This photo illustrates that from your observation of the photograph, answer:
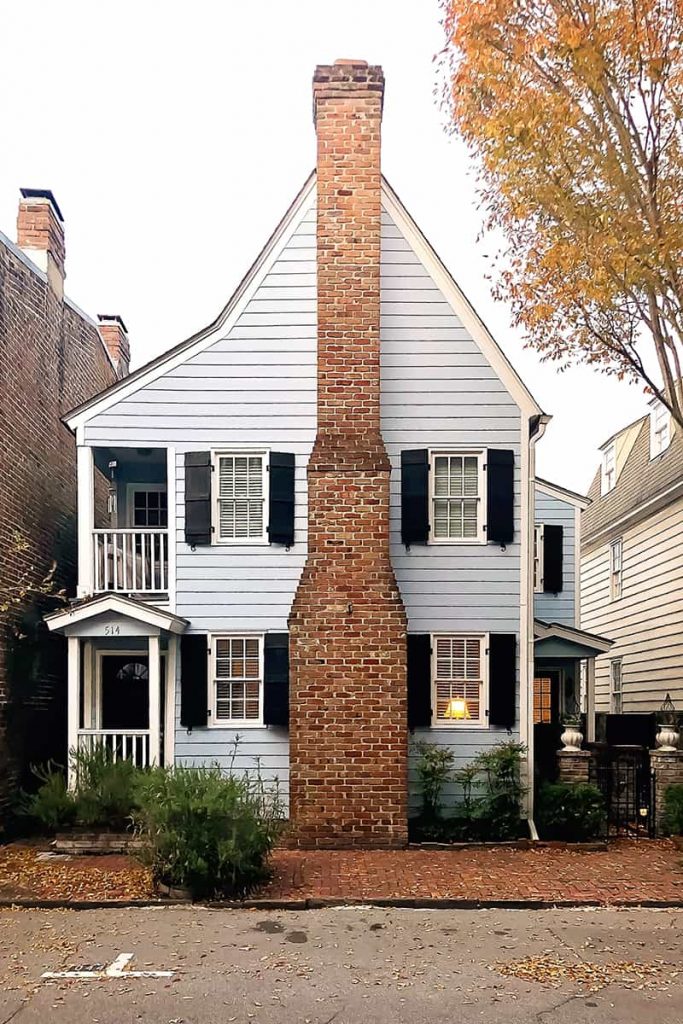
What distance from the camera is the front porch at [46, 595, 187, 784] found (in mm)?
11938

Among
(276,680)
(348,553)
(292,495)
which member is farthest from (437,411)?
(276,680)

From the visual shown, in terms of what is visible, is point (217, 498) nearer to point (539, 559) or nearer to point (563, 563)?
point (539, 559)

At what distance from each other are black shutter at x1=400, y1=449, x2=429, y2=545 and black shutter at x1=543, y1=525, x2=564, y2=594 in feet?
14.5

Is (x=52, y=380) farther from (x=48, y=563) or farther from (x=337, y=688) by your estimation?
(x=337, y=688)

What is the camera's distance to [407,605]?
492 inches

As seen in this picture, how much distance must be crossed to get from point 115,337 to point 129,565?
7640 mm

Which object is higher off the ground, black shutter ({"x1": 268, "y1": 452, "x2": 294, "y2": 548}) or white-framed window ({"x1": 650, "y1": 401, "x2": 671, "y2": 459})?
white-framed window ({"x1": 650, "y1": 401, "x2": 671, "y2": 459})

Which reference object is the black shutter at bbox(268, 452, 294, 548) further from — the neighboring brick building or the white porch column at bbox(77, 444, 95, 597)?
the neighboring brick building

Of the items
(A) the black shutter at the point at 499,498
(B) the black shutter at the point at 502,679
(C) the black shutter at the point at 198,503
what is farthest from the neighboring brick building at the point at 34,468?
(B) the black shutter at the point at 502,679

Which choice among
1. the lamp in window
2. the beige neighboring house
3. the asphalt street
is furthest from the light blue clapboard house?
the beige neighboring house

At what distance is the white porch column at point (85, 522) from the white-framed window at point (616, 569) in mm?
12615

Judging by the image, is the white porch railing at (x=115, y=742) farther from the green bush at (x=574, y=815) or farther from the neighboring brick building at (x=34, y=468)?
the green bush at (x=574, y=815)

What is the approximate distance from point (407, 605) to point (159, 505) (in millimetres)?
4494

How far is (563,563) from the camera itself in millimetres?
16391
